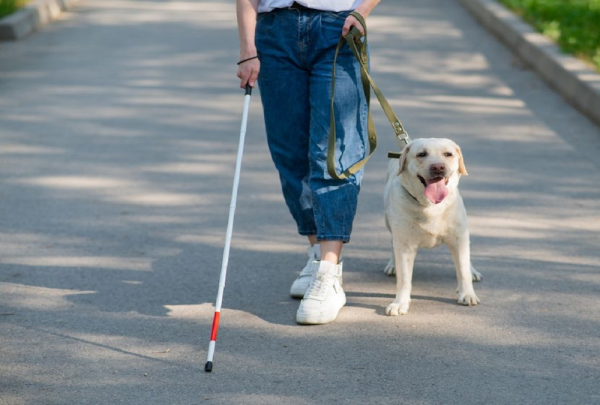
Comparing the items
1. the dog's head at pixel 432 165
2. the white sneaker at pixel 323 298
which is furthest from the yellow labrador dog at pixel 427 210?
the white sneaker at pixel 323 298

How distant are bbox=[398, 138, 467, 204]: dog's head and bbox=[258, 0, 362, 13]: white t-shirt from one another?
27.3 inches

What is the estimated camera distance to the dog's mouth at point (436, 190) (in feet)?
15.1

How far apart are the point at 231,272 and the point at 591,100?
14.9ft

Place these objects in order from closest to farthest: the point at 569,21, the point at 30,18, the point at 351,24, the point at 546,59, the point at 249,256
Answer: the point at 351,24 → the point at 249,256 → the point at 546,59 → the point at 569,21 → the point at 30,18

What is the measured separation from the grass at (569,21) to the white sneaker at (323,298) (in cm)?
565

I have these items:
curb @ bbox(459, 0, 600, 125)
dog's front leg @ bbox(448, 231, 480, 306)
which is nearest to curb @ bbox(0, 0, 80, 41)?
curb @ bbox(459, 0, 600, 125)

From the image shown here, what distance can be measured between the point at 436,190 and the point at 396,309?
603 mm

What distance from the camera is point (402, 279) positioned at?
4812 mm

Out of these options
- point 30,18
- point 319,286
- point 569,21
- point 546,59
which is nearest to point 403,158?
point 319,286

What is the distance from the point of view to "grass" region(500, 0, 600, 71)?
10.6m

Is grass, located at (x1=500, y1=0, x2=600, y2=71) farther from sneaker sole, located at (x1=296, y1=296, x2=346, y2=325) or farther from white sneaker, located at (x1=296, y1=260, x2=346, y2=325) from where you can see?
sneaker sole, located at (x1=296, y1=296, x2=346, y2=325)

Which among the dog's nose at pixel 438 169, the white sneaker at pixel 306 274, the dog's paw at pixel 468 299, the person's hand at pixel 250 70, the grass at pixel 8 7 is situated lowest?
the grass at pixel 8 7

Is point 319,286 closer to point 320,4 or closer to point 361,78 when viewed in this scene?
point 361,78

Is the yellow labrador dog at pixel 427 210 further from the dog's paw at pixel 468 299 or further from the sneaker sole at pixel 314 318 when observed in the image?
the sneaker sole at pixel 314 318
